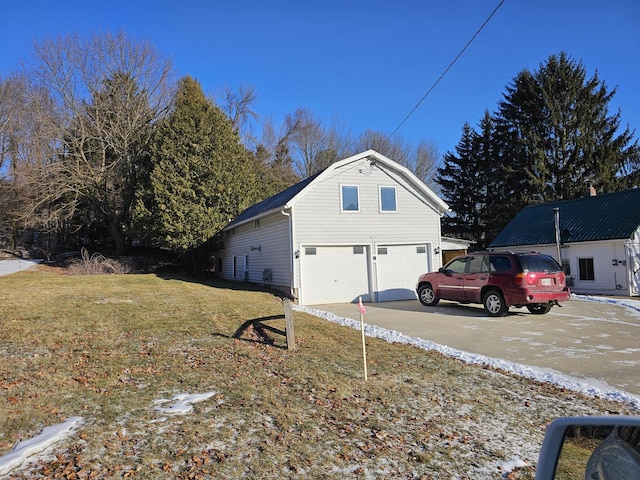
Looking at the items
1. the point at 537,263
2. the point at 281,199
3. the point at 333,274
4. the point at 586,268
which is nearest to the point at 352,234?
the point at 333,274

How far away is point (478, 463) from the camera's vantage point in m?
3.71

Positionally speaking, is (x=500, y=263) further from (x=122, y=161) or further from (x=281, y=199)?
(x=122, y=161)

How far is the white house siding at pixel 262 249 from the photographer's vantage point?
1616 cm

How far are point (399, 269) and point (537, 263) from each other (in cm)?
654

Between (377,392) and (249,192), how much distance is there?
2024 centimetres

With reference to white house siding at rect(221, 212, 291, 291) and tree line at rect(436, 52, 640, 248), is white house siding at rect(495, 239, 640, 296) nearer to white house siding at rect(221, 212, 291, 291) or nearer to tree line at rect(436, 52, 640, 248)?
tree line at rect(436, 52, 640, 248)

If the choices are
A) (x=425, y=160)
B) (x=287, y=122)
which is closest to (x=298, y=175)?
(x=287, y=122)

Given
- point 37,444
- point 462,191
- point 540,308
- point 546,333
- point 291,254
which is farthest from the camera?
point 462,191

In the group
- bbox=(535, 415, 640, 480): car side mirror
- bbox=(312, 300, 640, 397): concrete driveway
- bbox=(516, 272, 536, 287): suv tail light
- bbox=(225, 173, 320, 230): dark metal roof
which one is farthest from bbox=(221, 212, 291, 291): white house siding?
bbox=(535, 415, 640, 480): car side mirror

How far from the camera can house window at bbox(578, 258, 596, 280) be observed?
21500 mm

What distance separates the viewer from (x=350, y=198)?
54.9ft

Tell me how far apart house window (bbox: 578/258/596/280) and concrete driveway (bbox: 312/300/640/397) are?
8123 mm

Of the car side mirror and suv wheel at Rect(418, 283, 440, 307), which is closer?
the car side mirror

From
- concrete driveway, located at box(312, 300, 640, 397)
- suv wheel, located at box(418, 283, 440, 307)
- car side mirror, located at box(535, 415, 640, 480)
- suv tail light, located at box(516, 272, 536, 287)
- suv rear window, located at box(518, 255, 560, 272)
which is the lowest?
concrete driveway, located at box(312, 300, 640, 397)
